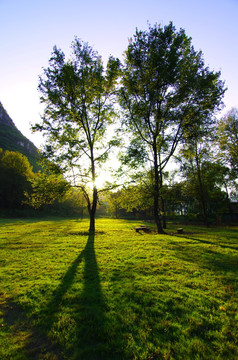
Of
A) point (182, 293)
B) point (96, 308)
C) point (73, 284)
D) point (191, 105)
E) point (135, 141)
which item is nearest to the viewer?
point (96, 308)

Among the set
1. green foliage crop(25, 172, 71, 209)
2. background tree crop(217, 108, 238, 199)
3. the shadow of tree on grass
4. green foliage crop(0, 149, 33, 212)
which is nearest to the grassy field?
the shadow of tree on grass

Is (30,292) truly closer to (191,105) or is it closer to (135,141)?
(135,141)

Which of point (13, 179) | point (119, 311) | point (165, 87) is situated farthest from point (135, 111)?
point (13, 179)

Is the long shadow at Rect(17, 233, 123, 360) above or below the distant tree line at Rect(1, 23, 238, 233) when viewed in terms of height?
below

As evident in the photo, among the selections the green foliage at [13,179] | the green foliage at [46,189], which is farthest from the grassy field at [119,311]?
the green foliage at [13,179]

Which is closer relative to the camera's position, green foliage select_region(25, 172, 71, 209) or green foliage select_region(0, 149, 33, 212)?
green foliage select_region(25, 172, 71, 209)

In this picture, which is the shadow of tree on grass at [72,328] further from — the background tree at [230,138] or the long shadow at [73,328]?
the background tree at [230,138]

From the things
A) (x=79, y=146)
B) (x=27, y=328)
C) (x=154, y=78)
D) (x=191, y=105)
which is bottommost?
(x=27, y=328)

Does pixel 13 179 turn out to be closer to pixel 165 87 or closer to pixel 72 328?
pixel 165 87

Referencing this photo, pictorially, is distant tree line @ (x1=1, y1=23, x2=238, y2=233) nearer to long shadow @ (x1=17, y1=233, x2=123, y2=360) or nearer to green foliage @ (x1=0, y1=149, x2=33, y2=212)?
long shadow @ (x1=17, y1=233, x2=123, y2=360)

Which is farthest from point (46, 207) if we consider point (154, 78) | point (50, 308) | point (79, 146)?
point (50, 308)

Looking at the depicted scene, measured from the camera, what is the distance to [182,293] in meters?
5.96

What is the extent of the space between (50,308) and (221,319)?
17.3 ft

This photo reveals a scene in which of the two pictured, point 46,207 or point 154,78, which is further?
point 46,207
